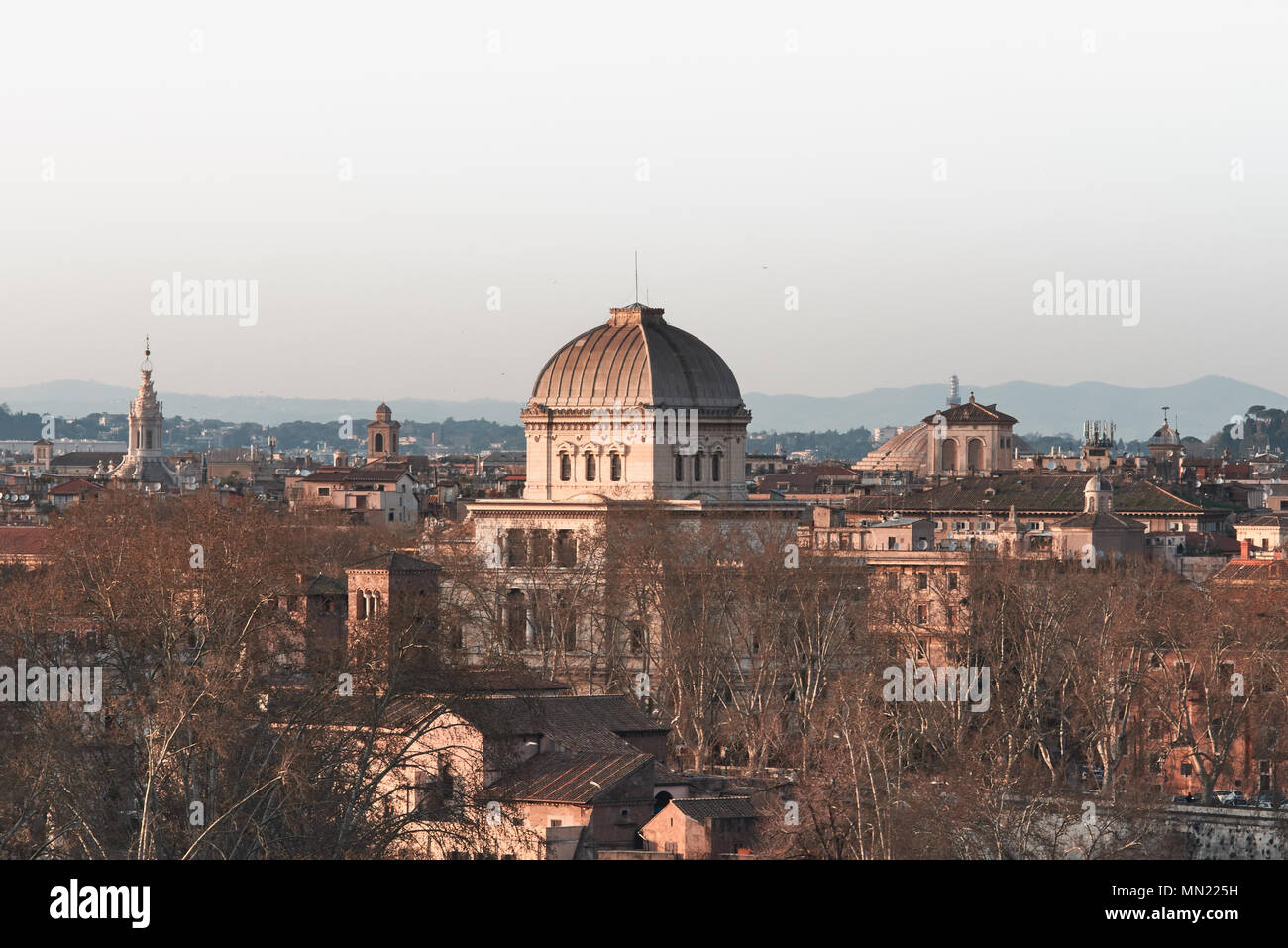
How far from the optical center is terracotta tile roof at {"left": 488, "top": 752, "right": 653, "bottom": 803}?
1720 inches

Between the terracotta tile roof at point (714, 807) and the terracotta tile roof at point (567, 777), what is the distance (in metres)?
1.10

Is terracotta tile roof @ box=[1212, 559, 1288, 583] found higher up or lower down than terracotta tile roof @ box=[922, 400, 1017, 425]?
lower down

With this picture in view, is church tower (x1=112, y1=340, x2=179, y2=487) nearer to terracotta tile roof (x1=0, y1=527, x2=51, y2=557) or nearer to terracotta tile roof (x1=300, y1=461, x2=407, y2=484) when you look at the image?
terracotta tile roof (x1=300, y1=461, x2=407, y2=484)

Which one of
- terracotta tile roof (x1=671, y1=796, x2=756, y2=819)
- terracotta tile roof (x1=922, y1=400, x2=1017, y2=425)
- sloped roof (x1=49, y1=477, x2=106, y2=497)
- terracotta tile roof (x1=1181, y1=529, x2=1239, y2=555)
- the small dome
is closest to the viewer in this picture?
terracotta tile roof (x1=671, y1=796, x2=756, y2=819)

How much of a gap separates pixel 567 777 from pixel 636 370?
108ft

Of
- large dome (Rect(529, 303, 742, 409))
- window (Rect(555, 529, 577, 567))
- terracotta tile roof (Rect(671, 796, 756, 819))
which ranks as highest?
large dome (Rect(529, 303, 742, 409))

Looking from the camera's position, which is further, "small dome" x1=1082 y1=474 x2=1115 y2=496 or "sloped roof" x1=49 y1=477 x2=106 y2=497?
"sloped roof" x1=49 y1=477 x2=106 y2=497

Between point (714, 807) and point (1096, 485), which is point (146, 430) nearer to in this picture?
point (1096, 485)

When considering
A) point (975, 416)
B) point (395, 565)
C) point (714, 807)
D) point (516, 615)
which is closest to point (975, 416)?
point (975, 416)

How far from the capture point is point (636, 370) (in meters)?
77.1

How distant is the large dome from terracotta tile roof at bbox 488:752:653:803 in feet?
101

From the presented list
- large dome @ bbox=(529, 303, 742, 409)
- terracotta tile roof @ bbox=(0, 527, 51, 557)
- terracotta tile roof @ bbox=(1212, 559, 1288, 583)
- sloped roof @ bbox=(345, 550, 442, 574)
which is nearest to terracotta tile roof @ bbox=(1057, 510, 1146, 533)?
terracotta tile roof @ bbox=(1212, 559, 1288, 583)

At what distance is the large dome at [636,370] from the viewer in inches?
3034
